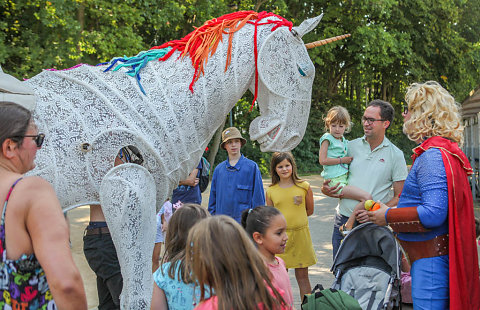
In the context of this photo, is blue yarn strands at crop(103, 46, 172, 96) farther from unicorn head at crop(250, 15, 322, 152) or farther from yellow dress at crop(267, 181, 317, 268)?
yellow dress at crop(267, 181, 317, 268)

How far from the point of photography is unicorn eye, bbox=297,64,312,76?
3.10 metres

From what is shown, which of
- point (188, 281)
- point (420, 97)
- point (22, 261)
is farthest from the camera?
point (420, 97)

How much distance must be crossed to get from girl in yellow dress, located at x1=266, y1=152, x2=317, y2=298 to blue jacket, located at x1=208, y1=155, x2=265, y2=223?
6.0 inches

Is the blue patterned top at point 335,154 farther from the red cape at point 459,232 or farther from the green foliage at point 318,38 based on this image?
the green foliage at point 318,38

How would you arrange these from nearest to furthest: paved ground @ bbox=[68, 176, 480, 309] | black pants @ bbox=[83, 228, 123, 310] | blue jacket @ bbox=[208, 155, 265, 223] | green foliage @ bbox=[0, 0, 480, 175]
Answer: black pants @ bbox=[83, 228, 123, 310] < blue jacket @ bbox=[208, 155, 265, 223] < paved ground @ bbox=[68, 176, 480, 309] < green foliage @ bbox=[0, 0, 480, 175]

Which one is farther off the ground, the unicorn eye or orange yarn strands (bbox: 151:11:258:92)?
orange yarn strands (bbox: 151:11:258:92)

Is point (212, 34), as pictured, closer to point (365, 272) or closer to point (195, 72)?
point (195, 72)

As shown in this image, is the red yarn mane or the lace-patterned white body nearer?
the lace-patterned white body

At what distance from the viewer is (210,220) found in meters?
1.83

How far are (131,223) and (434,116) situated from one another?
182 cm

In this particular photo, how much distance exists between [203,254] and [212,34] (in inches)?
64.9

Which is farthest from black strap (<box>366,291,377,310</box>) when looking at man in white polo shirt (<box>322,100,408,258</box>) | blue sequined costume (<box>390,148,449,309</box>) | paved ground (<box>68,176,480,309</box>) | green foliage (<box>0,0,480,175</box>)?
green foliage (<box>0,0,480,175</box>)

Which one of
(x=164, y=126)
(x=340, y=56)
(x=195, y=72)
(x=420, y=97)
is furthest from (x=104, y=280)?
(x=340, y=56)

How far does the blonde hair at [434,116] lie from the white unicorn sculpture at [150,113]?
0.72 meters
